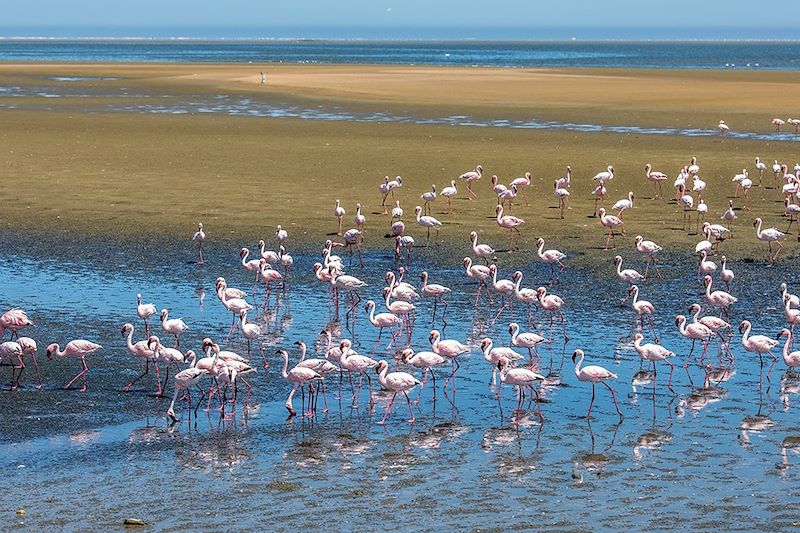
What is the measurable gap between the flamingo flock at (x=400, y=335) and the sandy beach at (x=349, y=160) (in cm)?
234

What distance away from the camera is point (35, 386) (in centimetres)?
1548

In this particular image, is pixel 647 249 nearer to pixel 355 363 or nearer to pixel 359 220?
pixel 359 220

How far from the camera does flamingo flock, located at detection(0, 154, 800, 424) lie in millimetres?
15031

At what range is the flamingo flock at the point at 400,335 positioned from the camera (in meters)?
15.0

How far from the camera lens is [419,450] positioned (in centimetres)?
1338

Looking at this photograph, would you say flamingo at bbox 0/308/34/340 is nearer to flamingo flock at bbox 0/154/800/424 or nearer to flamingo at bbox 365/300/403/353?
flamingo flock at bbox 0/154/800/424

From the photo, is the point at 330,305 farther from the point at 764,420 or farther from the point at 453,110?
the point at 453,110

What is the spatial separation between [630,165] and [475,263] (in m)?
13.3

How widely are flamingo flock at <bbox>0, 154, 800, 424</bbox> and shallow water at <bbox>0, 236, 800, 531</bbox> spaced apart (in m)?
0.20

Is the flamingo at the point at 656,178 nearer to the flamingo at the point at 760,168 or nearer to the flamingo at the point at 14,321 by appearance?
the flamingo at the point at 760,168

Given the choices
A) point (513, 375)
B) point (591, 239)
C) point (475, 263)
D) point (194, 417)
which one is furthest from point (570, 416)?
point (591, 239)

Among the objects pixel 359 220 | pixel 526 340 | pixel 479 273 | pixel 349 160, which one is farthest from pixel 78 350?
pixel 349 160

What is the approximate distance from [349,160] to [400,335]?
18.7 m

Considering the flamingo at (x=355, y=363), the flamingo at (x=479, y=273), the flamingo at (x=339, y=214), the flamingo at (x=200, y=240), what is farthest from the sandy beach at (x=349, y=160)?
the flamingo at (x=355, y=363)
